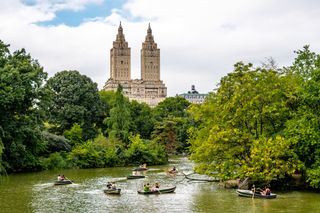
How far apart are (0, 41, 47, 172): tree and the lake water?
16.4 ft

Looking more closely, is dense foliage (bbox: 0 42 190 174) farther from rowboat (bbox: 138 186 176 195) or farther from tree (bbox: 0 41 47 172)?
rowboat (bbox: 138 186 176 195)

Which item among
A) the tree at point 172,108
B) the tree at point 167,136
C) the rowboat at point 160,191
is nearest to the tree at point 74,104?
the tree at point 167,136

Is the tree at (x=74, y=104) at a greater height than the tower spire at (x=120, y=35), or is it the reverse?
the tower spire at (x=120, y=35)

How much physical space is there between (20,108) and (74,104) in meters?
23.2

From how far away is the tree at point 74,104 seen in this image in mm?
66938

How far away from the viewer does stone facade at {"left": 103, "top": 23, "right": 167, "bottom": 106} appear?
18212 centimetres

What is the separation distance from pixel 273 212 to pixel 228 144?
8.84 meters

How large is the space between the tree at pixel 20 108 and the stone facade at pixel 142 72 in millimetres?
130439

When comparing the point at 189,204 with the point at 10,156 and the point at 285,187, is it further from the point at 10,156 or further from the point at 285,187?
the point at 10,156

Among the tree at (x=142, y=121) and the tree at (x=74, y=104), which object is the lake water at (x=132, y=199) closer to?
the tree at (x=74, y=104)

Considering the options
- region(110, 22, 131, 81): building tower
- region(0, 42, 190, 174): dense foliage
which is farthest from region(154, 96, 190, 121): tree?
region(110, 22, 131, 81): building tower

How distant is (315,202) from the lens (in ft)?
94.4

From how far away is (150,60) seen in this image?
19312 centimetres

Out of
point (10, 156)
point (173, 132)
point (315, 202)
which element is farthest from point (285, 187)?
point (173, 132)
